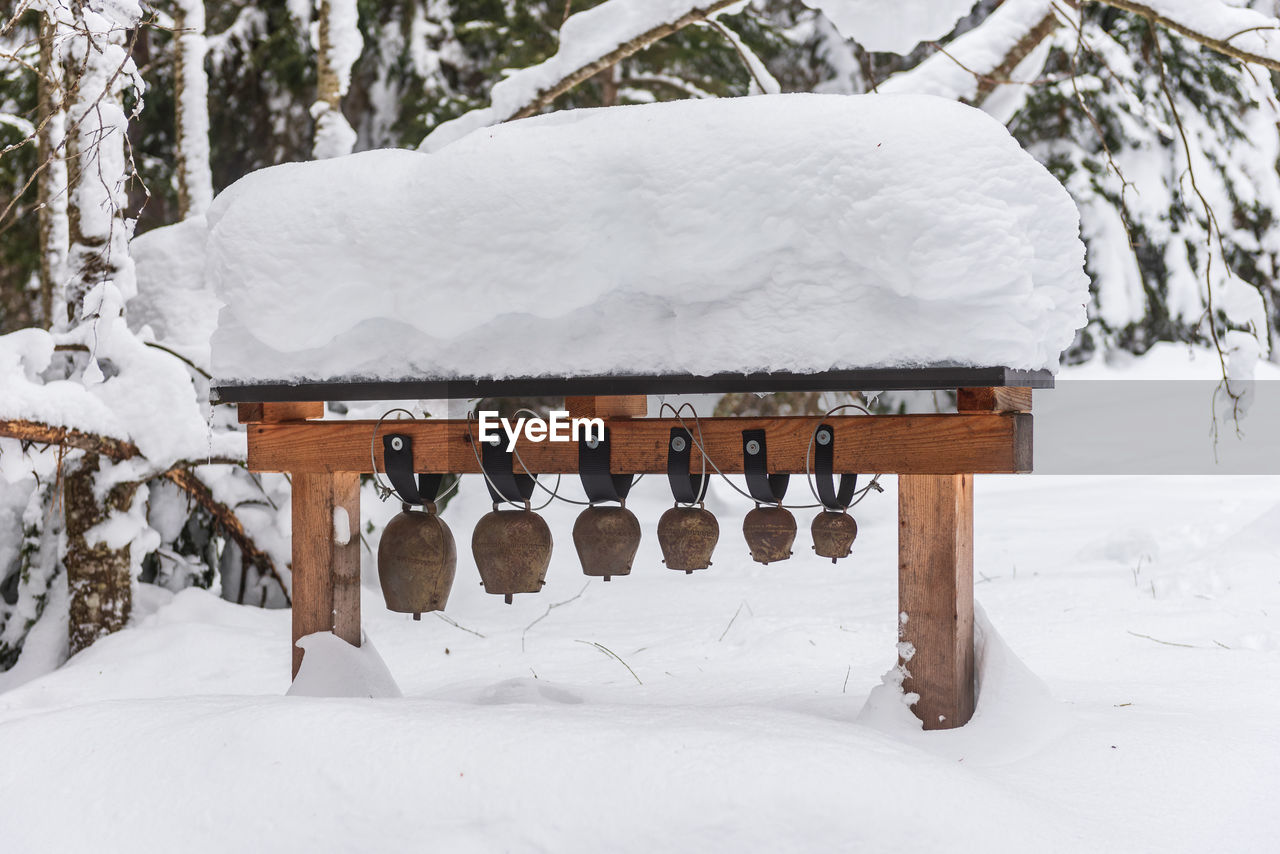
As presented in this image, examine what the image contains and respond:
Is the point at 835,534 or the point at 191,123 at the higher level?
the point at 191,123

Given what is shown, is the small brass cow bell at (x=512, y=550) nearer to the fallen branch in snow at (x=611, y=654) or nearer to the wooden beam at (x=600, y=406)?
the wooden beam at (x=600, y=406)

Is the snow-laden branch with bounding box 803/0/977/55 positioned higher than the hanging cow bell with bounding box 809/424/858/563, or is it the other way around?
the snow-laden branch with bounding box 803/0/977/55

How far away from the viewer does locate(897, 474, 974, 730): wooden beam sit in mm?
2400

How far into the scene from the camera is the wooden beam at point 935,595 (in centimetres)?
240

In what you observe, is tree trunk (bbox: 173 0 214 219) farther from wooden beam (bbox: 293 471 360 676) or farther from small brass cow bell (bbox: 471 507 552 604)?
small brass cow bell (bbox: 471 507 552 604)

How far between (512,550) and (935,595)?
103cm

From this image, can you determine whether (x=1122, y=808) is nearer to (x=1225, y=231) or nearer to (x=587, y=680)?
(x=587, y=680)

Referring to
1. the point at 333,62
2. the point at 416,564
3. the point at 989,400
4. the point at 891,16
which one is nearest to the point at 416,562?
the point at 416,564

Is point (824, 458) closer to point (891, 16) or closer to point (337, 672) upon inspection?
Result: point (337, 672)

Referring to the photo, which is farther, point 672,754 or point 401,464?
point 401,464

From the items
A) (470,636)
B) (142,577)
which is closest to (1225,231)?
(470,636)

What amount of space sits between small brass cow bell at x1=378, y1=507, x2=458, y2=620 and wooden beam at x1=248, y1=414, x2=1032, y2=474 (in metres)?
0.17

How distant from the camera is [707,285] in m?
2.10

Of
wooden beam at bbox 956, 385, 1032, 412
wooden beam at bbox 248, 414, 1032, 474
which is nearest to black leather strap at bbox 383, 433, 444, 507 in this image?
wooden beam at bbox 248, 414, 1032, 474
